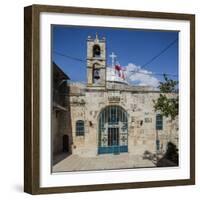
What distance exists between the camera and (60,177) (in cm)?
289

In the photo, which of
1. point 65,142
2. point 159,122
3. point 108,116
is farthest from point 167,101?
point 65,142

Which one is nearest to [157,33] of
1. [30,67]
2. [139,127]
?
[139,127]

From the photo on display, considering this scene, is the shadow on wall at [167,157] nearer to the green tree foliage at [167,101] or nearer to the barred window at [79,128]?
the green tree foliage at [167,101]

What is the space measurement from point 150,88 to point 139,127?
184 mm

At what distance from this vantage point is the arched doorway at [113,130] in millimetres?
2990

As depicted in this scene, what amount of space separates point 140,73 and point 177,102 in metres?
0.24

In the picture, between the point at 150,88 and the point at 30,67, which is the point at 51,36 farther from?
the point at 150,88

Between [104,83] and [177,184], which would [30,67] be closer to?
[104,83]

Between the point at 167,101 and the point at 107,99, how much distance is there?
0.30 meters

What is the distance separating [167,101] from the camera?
3133 millimetres

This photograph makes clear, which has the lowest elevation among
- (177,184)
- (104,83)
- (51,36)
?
(177,184)

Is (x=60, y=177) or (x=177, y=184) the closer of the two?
(x=60, y=177)
